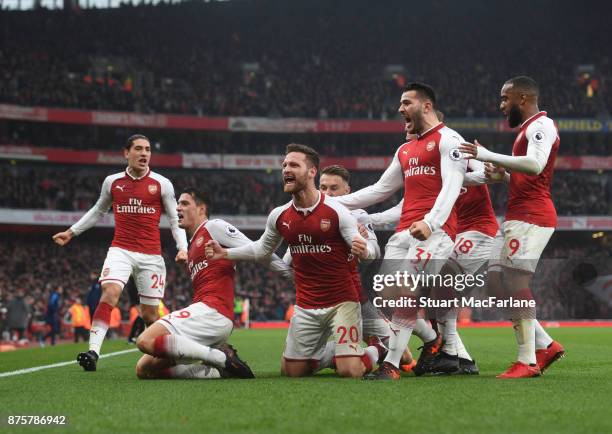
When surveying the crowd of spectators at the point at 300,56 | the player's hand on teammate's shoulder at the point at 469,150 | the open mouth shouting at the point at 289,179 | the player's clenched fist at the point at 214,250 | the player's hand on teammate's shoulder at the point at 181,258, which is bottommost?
the player's hand on teammate's shoulder at the point at 181,258

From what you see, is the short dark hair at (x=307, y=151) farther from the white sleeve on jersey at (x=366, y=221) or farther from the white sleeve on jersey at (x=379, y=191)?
the white sleeve on jersey at (x=366, y=221)

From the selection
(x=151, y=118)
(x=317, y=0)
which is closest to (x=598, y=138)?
(x=317, y=0)

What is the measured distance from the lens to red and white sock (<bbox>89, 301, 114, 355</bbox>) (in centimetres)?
820

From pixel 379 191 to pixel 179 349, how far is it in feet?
6.95

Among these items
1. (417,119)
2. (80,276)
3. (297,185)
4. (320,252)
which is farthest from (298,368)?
(80,276)

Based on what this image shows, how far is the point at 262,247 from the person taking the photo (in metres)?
7.11

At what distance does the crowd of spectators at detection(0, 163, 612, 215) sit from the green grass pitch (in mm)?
33586

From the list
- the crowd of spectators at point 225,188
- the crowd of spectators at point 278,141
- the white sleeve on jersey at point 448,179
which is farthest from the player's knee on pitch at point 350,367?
the crowd of spectators at point 278,141

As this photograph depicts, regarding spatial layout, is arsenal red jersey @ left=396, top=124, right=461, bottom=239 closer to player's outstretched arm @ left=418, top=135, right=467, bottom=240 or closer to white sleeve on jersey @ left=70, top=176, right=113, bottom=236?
player's outstretched arm @ left=418, top=135, right=467, bottom=240

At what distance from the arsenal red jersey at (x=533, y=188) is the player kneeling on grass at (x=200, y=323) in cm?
209

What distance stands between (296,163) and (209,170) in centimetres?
3995

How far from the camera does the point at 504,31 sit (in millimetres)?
53344

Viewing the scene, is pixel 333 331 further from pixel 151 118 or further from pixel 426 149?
pixel 151 118

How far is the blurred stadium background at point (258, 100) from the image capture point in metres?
39.1
